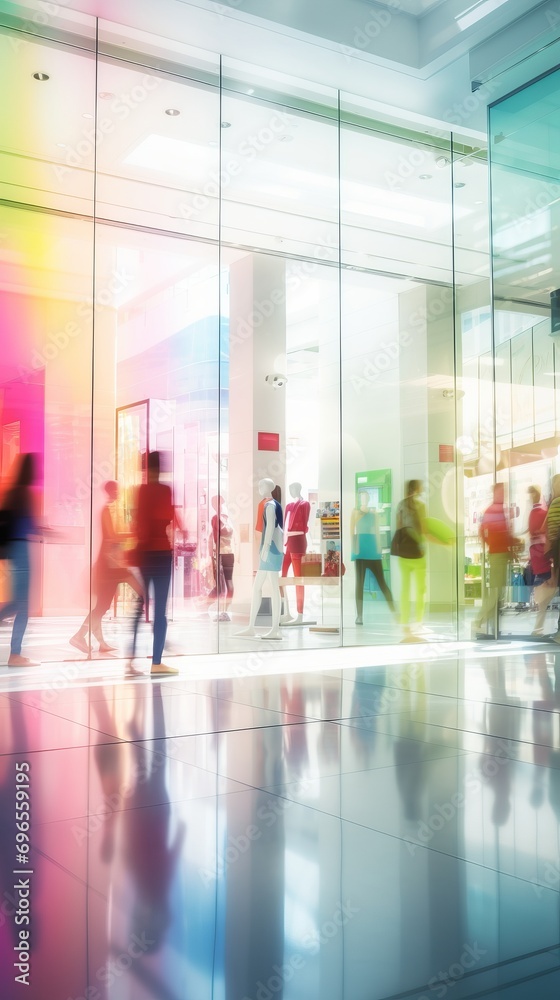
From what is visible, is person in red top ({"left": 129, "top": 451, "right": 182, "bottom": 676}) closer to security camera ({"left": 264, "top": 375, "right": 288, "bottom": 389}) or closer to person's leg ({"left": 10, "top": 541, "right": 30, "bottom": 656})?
person's leg ({"left": 10, "top": 541, "right": 30, "bottom": 656})

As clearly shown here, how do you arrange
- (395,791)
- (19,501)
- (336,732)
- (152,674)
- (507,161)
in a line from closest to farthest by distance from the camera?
(395,791) → (336,732) → (152,674) → (19,501) → (507,161)

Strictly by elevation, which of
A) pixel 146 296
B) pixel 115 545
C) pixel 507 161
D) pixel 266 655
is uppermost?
pixel 507 161

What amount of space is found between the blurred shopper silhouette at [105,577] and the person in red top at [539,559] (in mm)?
4626

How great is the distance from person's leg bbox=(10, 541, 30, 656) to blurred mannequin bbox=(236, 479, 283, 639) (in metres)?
3.30

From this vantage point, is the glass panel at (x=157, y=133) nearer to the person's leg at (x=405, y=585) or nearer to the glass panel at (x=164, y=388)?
the glass panel at (x=164, y=388)

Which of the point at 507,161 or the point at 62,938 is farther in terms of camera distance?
the point at 507,161

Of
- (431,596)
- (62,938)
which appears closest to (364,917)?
(62,938)

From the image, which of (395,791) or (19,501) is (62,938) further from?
(19,501)

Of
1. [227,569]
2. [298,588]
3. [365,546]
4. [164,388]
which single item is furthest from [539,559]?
[164,388]

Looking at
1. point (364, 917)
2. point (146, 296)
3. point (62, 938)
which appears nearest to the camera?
point (62, 938)

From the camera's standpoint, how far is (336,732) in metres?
4.60

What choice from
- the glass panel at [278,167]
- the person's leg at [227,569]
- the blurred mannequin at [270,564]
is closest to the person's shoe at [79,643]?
the blurred mannequin at [270,564]

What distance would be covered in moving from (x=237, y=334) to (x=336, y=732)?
9398mm

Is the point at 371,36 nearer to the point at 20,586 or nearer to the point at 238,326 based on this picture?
the point at 238,326
